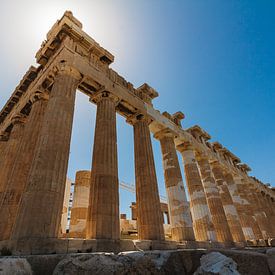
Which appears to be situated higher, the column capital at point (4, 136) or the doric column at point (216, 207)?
the column capital at point (4, 136)

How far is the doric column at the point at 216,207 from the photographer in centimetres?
2162

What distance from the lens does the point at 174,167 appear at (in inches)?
790

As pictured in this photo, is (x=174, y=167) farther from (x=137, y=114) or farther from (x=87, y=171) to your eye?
(x=87, y=171)

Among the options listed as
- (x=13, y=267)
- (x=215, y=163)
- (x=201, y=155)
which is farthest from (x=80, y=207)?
(x=215, y=163)

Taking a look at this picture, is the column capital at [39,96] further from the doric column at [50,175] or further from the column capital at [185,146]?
the column capital at [185,146]

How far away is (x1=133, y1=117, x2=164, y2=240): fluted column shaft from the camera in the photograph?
13.4m

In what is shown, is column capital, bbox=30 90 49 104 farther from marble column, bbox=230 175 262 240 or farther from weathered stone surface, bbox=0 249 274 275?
marble column, bbox=230 175 262 240

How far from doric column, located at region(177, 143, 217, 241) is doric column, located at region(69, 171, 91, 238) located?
10768 mm

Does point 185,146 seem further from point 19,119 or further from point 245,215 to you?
point 19,119

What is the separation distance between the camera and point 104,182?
11688mm

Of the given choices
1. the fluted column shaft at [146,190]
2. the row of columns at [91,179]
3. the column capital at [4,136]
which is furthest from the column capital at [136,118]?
the column capital at [4,136]

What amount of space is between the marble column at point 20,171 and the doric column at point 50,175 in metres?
3.23

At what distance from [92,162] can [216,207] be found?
55.4 feet

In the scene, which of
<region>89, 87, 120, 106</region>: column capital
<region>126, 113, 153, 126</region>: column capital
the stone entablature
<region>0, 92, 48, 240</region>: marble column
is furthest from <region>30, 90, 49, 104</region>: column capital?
<region>126, 113, 153, 126</region>: column capital
